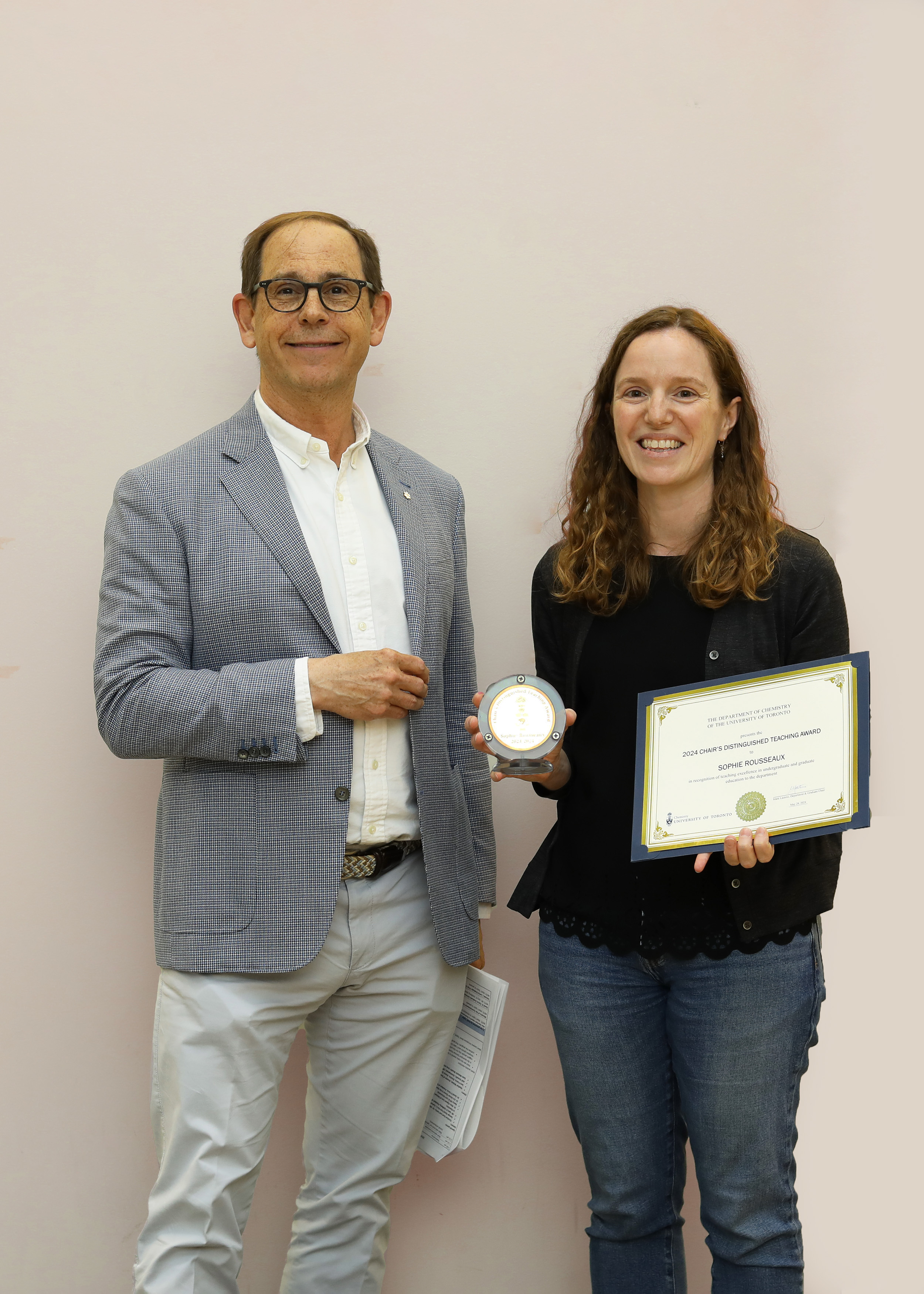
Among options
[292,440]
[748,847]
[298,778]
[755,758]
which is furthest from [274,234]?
[748,847]

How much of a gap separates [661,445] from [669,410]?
0.22ft

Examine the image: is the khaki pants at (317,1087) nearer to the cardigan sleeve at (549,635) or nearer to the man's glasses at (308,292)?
the cardigan sleeve at (549,635)

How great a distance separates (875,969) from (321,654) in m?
1.61

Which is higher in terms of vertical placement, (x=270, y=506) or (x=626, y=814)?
(x=270, y=506)

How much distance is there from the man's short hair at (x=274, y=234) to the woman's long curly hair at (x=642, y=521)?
0.52 metres

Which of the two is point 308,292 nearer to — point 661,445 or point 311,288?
point 311,288

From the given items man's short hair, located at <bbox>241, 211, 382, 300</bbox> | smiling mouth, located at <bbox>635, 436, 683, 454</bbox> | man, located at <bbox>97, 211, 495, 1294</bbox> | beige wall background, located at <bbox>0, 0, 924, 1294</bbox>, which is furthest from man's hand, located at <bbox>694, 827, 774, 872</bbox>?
man's short hair, located at <bbox>241, 211, 382, 300</bbox>

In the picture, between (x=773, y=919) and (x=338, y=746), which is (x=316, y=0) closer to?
(x=338, y=746)

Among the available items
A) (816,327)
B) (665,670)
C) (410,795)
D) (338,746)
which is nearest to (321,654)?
(338,746)

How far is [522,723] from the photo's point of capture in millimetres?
1850

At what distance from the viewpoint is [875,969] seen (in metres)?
2.59

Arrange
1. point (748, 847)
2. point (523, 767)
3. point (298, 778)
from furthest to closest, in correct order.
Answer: point (298, 778)
point (523, 767)
point (748, 847)

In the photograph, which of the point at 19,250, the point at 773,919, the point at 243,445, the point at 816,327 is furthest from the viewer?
the point at 816,327

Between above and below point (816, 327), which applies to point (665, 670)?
below
